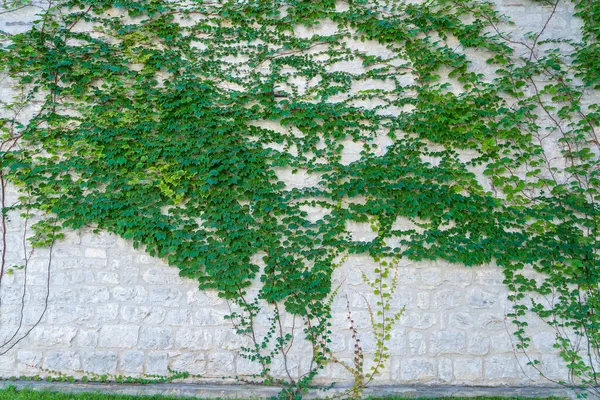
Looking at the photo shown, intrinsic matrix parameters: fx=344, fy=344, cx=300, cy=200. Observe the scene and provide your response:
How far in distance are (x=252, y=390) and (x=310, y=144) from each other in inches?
95.7

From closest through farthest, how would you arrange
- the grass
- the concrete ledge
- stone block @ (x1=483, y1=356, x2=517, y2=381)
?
the grass < the concrete ledge < stone block @ (x1=483, y1=356, x2=517, y2=381)

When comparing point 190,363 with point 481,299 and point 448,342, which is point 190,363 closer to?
point 448,342

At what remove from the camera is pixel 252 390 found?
318 centimetres

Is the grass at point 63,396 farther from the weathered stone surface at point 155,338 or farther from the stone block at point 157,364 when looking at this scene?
the weathered stone surface at point 155,338

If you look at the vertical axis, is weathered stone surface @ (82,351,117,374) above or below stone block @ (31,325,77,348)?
below

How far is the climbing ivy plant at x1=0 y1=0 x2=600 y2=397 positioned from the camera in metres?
3.36

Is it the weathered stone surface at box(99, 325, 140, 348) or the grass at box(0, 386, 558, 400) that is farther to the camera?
the weathered stone surface at box(99, 325, 140, 348)

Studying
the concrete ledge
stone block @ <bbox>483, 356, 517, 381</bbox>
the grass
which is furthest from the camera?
stone block @ <bbox>483, 356, 517, 381</bbox>

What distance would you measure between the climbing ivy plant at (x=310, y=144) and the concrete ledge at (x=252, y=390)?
0.20 metres

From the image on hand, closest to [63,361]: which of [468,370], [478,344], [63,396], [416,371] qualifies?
[63,396]

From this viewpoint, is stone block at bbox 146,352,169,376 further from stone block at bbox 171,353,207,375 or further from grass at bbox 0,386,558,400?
grass at bbox 0,386,558,400

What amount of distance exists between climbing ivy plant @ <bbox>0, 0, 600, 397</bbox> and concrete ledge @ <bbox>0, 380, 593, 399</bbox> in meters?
0.20

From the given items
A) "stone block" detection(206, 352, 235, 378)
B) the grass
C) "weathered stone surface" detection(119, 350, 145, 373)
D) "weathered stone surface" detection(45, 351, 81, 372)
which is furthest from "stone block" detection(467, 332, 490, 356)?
"weathered stone surface" detection(45, 351, 81, 372)

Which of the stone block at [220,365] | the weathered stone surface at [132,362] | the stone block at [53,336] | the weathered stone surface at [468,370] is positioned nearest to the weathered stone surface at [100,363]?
the weathered stone surface at [132,362]
